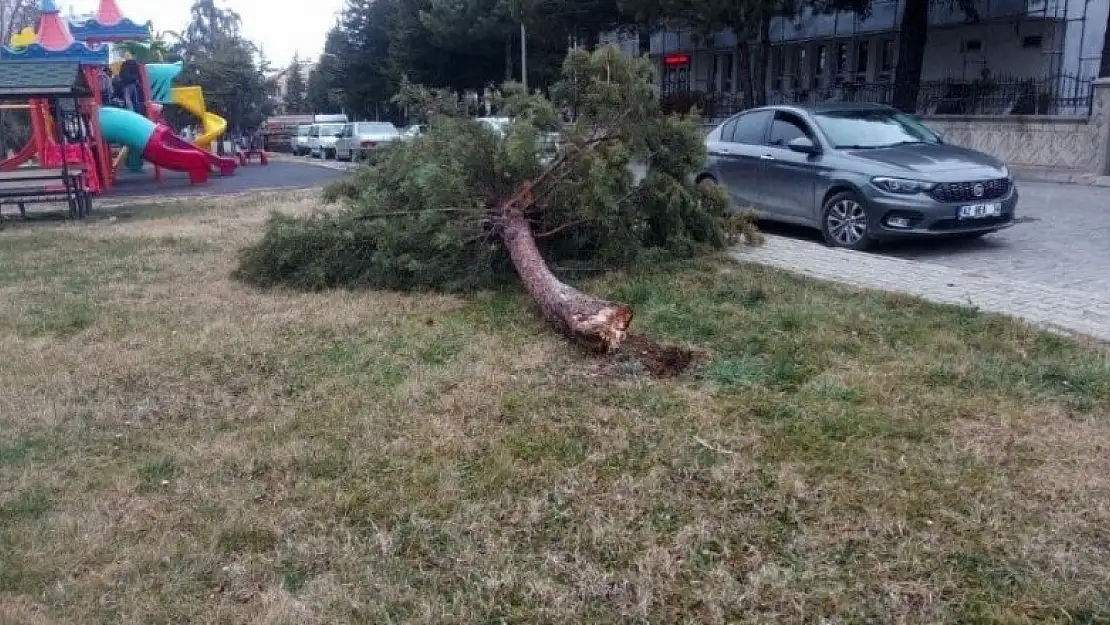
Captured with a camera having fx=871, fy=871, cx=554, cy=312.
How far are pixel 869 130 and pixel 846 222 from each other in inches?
51.4

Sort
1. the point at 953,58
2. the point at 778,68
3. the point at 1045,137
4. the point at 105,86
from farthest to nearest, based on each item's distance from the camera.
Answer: the point at 778,68 < the point at 953,58 < the point at 105,86 < the point at 1045,137

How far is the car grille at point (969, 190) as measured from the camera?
8586 millimetres

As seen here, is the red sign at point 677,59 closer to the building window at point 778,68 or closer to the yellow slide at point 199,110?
Answer: the building window at point 778,68

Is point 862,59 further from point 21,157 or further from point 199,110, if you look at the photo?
point 21,157

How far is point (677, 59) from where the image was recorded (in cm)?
3769

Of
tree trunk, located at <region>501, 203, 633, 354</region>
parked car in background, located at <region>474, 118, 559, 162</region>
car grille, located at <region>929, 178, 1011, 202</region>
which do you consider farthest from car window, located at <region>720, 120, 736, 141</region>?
tree trunk, located at <region>501, 203, 633, 354</region>

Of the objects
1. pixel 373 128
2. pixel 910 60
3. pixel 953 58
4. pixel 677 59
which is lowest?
pixel 373 128

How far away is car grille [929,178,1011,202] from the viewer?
8586mm

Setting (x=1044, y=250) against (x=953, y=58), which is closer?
(x=1044, y=250)

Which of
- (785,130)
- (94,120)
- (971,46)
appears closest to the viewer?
(785,130)

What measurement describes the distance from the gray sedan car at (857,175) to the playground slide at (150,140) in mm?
16200

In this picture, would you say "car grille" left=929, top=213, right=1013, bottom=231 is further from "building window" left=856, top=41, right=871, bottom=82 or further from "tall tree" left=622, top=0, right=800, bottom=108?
"building window" left=856, top=41, right=871, bottom=82

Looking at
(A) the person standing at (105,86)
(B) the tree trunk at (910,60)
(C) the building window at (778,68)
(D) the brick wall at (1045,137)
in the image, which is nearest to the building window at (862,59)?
(C) the building window at (778,68)

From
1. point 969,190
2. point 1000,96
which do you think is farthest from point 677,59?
point 969,190
